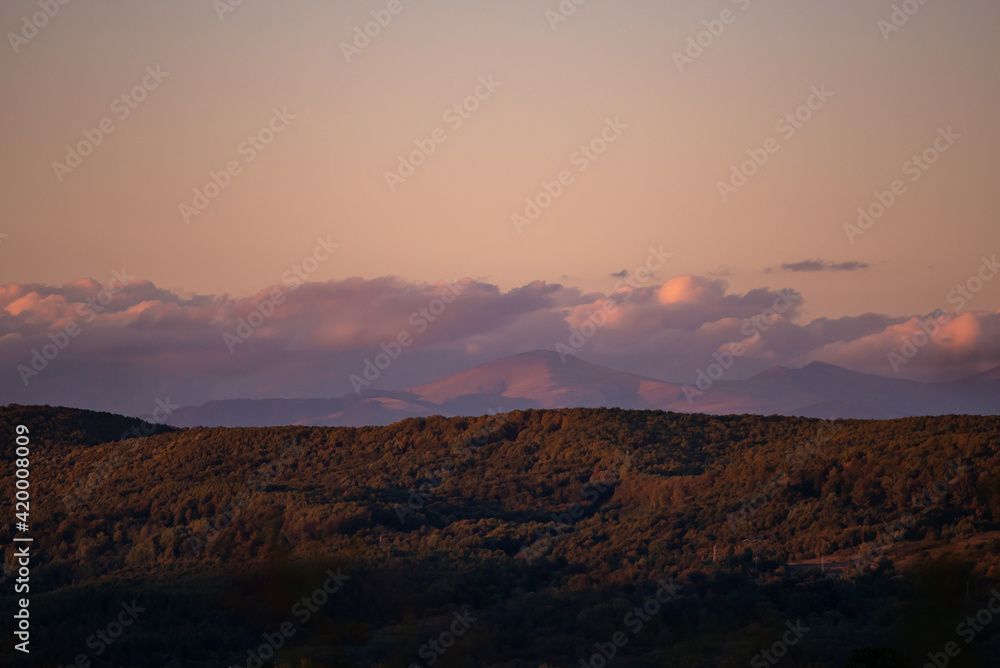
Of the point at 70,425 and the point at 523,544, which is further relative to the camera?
the point at 70,425

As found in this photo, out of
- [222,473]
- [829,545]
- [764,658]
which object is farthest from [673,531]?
[222,473]

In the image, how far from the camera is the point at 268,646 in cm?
4059

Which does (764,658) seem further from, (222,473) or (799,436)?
(222,473)

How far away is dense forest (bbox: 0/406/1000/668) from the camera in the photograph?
131 ft

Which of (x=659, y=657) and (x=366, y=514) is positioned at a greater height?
(x=366, y=514)

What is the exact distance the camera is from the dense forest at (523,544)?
131ft

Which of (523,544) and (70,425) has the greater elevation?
(70,425)

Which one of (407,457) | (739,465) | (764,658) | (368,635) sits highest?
(407,457)

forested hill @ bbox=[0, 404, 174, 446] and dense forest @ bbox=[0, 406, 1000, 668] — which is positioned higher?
forested hill @ bbox=[0, 404, 174, 446]

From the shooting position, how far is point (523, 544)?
58312mm

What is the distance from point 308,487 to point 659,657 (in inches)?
1391

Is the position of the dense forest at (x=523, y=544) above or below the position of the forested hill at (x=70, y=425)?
below

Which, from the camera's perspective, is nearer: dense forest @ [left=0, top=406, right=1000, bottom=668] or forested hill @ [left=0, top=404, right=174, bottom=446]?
dense forest @ [left=0, top=406, right=1000, bottom=668]

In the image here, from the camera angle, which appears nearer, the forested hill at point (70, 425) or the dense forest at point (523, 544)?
the dense forest at point (523, 544)
